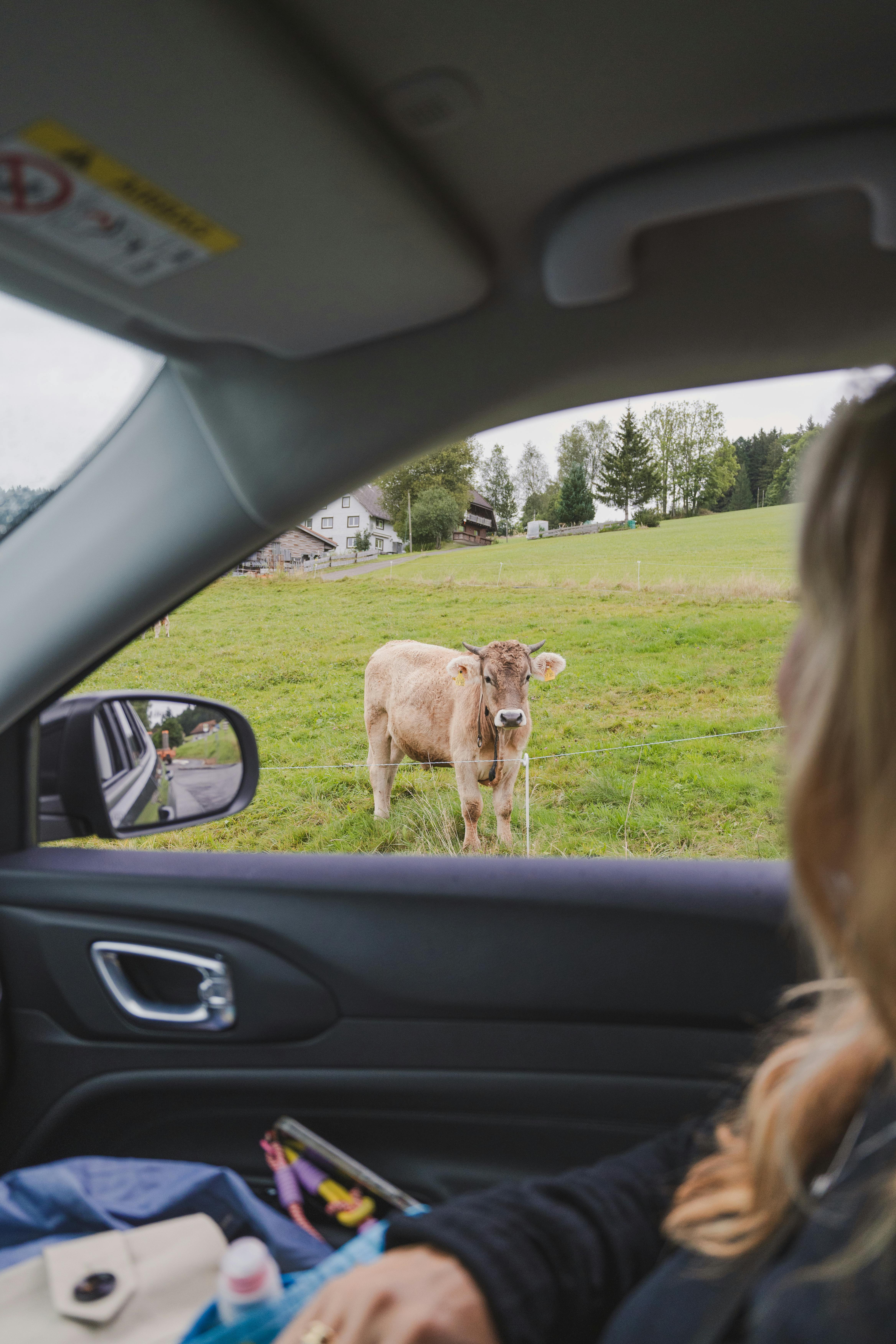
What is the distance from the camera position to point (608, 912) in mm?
1598

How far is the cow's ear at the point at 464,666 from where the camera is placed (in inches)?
221

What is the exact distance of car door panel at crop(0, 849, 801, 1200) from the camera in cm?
155

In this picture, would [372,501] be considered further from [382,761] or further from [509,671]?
[382,761]

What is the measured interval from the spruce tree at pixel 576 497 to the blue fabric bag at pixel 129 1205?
2602 millimetres

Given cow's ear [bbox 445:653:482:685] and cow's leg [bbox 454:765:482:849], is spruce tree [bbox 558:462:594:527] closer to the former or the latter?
cow's ear [bbox 445:653:482:685]

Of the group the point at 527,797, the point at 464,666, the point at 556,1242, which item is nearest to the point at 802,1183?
the point at 556,1242

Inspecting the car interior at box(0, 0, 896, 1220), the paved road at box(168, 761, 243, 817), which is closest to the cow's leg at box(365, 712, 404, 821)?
the paved road at box(168, 761, 243, 817)

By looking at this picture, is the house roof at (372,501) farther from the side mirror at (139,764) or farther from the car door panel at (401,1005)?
the car door panel at (401,1005)

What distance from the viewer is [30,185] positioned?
92cm

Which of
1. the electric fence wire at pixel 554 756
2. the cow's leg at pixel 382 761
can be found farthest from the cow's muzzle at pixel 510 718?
the cow's leg at pixel 382 761

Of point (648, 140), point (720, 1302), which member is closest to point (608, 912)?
point (720, 1302)

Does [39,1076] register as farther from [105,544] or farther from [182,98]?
[182,98]

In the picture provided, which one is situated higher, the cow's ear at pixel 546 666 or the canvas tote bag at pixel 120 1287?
the cow's ear at pixel 546 666

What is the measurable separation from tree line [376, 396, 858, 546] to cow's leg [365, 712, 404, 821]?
3.27 m
